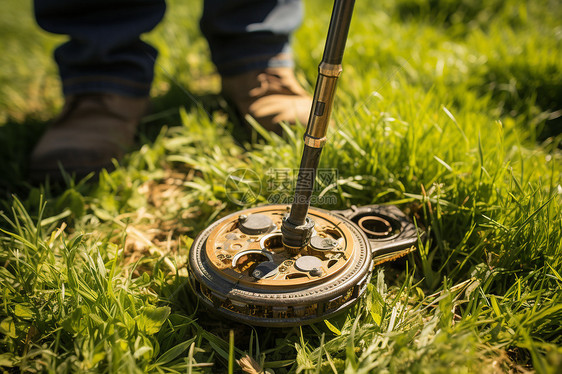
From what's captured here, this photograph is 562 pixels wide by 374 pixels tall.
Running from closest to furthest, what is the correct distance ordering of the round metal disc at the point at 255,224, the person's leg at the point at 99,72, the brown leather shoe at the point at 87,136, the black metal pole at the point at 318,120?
the black metal pole at the point at 318,120 < the round metal disc at the point at 255,224 < the brown leather shoe at the point at 87,136 < the person's leg at the point at 99,72

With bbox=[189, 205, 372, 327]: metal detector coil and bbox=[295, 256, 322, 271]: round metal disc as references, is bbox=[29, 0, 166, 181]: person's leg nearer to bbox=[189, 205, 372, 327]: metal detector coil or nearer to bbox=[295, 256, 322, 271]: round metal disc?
bbox=[189, 205, 372, 327]: metal detector coil

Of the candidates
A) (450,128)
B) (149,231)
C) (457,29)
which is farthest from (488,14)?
(149,231)

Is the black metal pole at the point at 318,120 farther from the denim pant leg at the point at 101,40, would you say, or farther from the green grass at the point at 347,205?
the denim pant leg at the point at 101,40

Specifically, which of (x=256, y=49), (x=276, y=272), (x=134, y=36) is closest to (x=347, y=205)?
(x=276, y=272)

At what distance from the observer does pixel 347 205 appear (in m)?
1.84

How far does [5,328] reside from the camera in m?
1.23

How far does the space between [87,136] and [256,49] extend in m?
1.08

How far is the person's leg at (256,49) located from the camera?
2.43 metres

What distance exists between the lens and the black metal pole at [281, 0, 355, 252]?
42.9 inches

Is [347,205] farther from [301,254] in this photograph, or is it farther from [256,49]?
[256,49]

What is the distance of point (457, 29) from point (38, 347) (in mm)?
3845

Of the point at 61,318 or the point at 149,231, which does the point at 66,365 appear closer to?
the point at 61,318

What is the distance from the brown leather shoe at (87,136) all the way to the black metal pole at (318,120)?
4.24 ft

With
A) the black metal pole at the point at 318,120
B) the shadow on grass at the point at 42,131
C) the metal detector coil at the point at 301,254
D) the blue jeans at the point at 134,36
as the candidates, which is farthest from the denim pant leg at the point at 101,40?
the black metal pole at the point at 318,120
